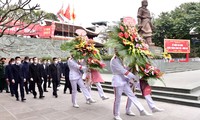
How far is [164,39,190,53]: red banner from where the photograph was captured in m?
18.3

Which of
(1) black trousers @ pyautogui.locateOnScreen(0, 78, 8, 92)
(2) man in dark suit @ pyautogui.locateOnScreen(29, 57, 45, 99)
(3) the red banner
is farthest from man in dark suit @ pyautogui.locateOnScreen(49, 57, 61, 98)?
(3) the red banner

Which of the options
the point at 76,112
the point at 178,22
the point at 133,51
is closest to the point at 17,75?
the point at 76,112

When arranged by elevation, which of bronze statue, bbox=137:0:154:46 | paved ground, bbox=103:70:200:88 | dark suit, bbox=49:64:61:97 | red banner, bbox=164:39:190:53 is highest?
bronze statue, bbox=137:0:154:46

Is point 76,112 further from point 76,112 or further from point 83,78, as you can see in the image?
point 83,78

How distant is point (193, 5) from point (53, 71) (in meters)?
25.6

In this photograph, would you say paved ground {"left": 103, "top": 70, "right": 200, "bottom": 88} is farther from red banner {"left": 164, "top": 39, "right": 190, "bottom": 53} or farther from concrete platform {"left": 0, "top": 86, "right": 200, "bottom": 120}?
red banner {"left": 164, "top": 39, "right": 190, "bottom": 53}

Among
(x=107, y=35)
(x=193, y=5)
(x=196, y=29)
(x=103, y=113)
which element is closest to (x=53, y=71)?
(x=103, y=113)

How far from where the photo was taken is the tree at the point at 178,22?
26203mm

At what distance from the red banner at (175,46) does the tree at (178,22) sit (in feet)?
25.8

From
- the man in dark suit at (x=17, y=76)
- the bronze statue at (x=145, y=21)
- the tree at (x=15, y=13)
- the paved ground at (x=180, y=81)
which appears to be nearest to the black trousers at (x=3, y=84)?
the man in dark suit at (x=17, y=76)

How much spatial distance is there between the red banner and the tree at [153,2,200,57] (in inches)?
309

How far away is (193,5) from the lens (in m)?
28.1

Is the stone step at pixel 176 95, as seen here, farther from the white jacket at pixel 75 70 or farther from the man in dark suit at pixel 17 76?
the man in dark suit at pixel 17 76

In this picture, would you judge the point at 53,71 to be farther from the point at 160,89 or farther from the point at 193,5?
the point at 193,5
